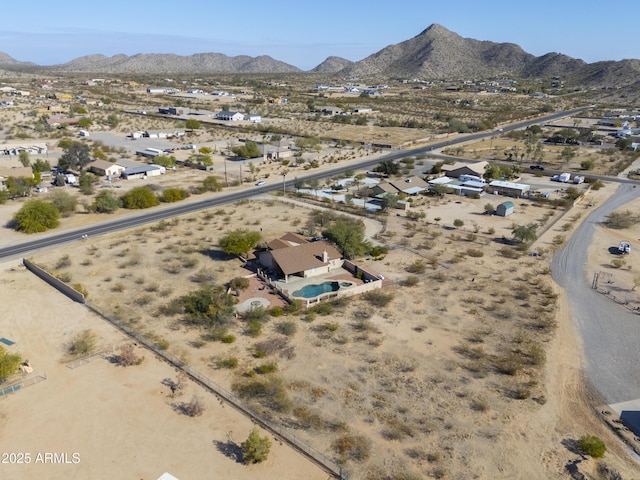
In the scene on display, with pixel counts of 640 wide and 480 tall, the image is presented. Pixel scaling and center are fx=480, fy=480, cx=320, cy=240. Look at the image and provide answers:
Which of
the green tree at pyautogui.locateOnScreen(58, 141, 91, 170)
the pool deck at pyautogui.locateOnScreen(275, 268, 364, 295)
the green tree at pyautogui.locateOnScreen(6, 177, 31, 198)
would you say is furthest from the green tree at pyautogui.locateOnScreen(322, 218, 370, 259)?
the green tree at pyautogui.locateOnScreen(58, 141, 91, 170)

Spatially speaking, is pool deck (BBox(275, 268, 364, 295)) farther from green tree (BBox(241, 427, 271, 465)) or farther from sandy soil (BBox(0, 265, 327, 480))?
green tree (BBox(241, 427, 271, 465))

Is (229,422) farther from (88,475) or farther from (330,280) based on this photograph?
(330,280)

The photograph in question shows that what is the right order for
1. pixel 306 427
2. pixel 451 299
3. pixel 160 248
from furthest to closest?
pixel 160 248, pixel 451 299, pixel 306 427

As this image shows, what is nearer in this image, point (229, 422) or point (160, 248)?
point (229, 422)

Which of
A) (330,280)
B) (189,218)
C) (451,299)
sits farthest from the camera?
(189,218)

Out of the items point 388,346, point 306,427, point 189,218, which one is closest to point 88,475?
point 306,427

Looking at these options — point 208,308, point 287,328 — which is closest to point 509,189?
point 287,328
